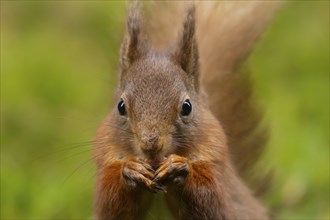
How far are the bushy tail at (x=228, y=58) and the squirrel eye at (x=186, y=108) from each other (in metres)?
0.82

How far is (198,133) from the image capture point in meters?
5.07

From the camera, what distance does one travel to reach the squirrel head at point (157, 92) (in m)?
4.84

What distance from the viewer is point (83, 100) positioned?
7402 millimetres

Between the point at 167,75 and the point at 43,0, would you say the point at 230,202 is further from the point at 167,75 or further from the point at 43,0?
the point at 43,0

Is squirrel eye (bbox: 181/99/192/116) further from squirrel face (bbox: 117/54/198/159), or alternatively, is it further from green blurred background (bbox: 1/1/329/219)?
green blurred background (bbox: 1/1/329/219)

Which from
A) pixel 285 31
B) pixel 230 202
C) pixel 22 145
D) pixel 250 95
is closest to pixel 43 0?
pixel 285 31

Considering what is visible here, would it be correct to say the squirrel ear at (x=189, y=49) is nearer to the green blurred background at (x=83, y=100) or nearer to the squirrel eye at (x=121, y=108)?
the squirrel eye at (x=121, y=108)

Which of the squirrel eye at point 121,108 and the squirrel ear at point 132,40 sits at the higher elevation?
the squirrel ear at point 132,40

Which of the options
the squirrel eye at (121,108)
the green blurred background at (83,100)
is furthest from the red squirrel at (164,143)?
the green blurred background at (83,100)

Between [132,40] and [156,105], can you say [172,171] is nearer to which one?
[156,105]

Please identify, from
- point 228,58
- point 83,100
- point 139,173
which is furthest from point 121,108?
point 83,100

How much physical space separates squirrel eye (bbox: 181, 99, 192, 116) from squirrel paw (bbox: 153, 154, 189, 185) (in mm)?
181

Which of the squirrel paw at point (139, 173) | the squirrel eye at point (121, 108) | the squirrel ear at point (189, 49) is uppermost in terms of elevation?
the squirrel ear at point (189, 49)

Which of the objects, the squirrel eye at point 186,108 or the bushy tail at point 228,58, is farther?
the bushy tail at point 228,58
